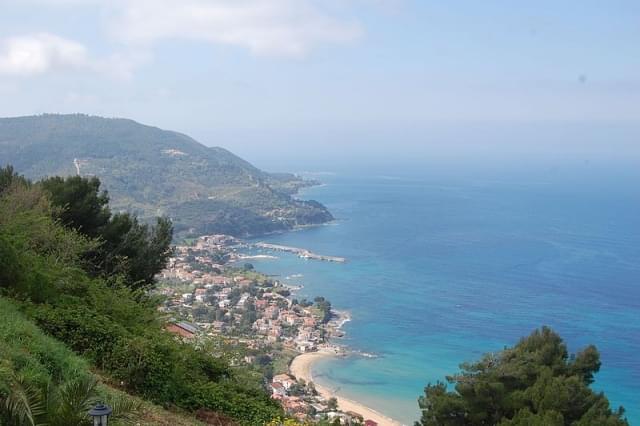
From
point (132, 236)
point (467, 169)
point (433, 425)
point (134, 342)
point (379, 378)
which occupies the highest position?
point (467, 169)

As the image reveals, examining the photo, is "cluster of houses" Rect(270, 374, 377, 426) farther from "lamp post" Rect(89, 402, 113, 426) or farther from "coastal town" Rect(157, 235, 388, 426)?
"lamp post" Rect(89, 402, 113, 426)

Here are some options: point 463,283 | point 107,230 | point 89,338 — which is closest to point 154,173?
point 463,283

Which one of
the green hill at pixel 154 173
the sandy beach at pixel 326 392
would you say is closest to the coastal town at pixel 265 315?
the sandy beach at pixel 326 392

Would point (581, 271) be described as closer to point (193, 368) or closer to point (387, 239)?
point (387, 239)

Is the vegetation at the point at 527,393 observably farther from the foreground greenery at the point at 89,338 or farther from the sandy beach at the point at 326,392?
the sandy beach at the point at 326,392

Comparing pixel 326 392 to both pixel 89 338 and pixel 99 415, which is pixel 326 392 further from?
pixel 99 415

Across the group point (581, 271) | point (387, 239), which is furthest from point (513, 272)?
point (387, 239)
